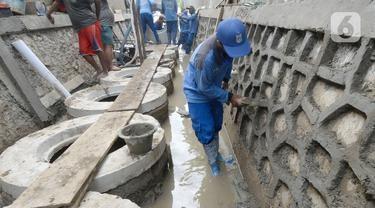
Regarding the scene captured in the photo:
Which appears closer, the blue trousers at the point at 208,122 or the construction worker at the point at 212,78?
the construction worker at the point at 212,78

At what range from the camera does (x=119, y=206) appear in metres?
2.18

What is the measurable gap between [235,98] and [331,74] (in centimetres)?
135

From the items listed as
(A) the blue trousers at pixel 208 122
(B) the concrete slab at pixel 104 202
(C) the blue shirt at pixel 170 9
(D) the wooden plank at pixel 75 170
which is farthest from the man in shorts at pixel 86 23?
(C) the blue shirt at pixel 170 9

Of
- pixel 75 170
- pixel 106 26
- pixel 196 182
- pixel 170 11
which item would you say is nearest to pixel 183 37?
pixel 170 11

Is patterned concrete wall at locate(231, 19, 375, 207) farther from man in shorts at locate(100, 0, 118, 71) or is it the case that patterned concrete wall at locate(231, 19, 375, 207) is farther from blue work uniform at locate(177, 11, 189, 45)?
blue work uniform at locate(177, 11, 189, 45)

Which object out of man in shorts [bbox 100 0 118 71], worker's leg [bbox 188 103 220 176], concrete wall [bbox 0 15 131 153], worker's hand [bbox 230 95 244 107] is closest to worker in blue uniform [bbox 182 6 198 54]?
man in shorts [bbox 100 0 118 71]

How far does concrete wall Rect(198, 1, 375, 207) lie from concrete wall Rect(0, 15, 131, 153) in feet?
11.2

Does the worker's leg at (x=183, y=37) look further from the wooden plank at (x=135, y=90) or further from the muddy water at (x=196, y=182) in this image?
the muddy water at (x=196, y=182)

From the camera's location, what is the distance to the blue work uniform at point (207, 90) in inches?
110

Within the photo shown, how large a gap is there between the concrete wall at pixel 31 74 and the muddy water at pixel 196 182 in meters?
2.28

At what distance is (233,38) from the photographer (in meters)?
2.52

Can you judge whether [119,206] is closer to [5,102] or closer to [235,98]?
[235,98]

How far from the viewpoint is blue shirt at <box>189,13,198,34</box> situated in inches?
480

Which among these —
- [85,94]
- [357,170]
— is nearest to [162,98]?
[85,94]
